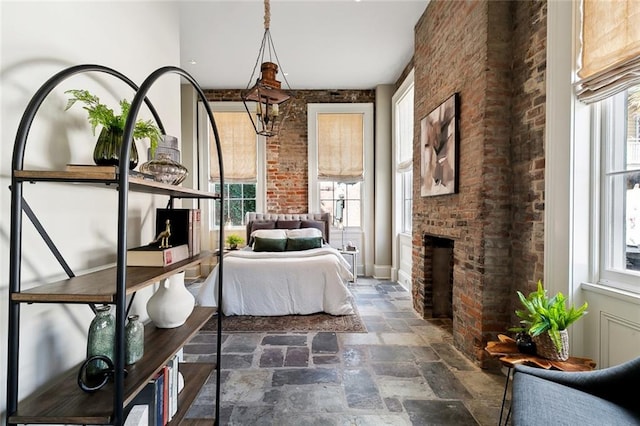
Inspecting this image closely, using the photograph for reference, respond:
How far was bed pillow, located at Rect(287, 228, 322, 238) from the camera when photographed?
5.06 metres

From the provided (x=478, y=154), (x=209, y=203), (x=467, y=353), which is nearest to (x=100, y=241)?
(x=478, y=154)

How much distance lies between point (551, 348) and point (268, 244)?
364 cm

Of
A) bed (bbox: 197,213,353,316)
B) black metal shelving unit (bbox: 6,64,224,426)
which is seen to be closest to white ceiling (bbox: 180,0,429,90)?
bed (bbox: 197,213,353,316)

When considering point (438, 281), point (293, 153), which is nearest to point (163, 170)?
point (438, 281)

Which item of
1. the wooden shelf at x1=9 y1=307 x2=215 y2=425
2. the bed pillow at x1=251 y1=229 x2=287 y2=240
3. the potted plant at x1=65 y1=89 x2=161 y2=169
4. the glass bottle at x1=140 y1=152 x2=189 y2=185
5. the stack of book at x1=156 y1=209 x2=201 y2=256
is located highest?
the potted plant at x1=65 y1=89 x2=161 y2=169

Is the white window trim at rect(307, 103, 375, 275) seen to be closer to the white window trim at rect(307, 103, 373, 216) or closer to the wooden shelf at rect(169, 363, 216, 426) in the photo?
the white window trim at rect(307, 103, 373, 216)

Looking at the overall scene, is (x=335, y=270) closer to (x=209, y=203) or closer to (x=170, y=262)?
(x=170, y=262)

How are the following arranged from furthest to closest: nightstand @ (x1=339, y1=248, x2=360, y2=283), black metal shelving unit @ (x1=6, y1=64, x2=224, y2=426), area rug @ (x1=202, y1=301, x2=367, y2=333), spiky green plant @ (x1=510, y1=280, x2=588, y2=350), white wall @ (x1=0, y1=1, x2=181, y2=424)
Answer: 1. nightstand @ (x1=339, y1=248, x2=360, y2=283)
2. area rug @ (x1=202, y1=301, x2=367, y2=333)
3. spiky green plant @ (x1=510, y1=280, x2=588, y2=350)
4. white wall @ (x1=0, y1=1, x2=181, y2=424)
5. black metal shelving unit @ (x1=6, y1=64, x2=224, y2=426)

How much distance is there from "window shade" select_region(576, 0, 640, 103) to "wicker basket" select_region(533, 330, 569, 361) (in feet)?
4.55

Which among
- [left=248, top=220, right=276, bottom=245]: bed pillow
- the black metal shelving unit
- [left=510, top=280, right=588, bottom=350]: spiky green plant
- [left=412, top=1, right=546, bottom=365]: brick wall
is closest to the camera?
the black metal shelving unit

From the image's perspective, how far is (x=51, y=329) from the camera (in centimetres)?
119

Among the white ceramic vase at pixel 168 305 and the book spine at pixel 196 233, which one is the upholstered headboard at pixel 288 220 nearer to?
the book spine at pixel 196 233

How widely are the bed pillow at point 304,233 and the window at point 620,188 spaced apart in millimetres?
3614

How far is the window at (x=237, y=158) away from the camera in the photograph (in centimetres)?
604
